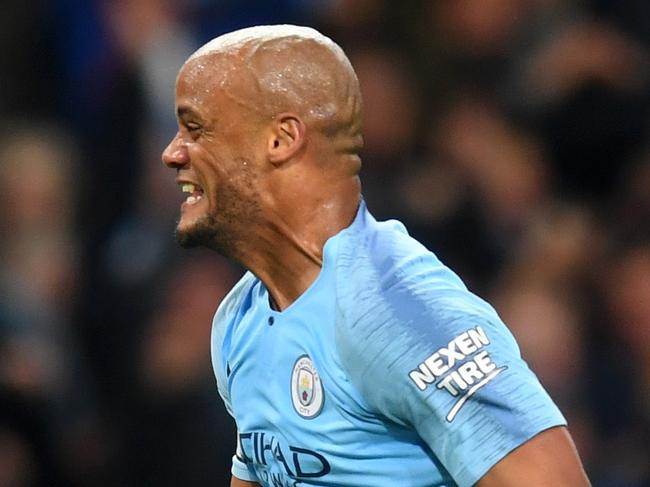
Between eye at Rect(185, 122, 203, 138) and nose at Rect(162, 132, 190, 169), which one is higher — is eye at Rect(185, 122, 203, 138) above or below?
above

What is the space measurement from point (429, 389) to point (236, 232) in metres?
0.56

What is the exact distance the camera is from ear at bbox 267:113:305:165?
270 cm

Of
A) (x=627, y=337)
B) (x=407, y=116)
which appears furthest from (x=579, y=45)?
(x=627, y=337)

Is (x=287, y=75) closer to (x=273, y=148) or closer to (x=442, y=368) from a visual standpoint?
(x=273, y=148)

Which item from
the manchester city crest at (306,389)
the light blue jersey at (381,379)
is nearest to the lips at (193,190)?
the light blue jersey at (381,379)

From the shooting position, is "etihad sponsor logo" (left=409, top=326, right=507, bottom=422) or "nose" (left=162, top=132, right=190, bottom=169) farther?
"nose" (left=162, top=132, right=190, bottom=169)

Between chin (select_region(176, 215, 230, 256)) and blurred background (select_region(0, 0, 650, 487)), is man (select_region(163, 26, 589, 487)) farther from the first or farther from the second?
blurred background (select_region(0, 0, 650, 487))

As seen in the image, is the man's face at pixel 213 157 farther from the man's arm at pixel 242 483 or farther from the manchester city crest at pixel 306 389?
the man's arm at pixel 242 483

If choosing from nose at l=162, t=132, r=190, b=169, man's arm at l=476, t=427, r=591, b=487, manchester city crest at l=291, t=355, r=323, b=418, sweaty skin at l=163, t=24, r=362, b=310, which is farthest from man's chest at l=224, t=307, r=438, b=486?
nose at l=162, t=132, r=190, b=169

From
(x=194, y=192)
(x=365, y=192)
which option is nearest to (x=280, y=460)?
(x=194, y=192)

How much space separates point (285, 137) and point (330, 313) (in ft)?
1.10

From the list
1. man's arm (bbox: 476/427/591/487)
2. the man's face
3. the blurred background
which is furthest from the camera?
the blurred background

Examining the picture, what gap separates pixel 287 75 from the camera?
2.69 metres

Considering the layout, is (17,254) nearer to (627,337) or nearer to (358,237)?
(627,337)
